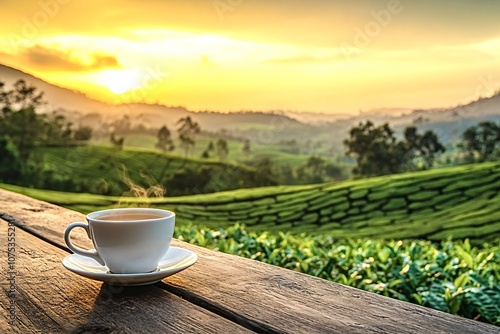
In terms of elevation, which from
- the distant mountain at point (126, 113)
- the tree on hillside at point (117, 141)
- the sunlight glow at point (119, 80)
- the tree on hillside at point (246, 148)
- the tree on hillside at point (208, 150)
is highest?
the sunlight glow at point (119, 80)

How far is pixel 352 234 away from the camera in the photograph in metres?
5.24

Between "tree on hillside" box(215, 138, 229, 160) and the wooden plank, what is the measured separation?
606 cm

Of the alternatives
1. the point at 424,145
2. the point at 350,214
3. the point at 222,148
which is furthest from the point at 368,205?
the point at 222,148

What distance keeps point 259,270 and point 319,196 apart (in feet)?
16.8

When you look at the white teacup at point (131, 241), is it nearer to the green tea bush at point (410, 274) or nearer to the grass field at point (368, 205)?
the green tea bush at point (410, 274)

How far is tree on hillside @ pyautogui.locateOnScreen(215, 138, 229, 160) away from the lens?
6844 mm

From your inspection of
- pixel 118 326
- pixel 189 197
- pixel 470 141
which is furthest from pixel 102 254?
pixel 189 197

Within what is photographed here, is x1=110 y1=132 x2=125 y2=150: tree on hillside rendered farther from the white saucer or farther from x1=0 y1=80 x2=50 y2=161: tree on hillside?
the white saucer

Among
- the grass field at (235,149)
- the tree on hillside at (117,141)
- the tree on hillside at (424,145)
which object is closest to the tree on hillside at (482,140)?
the tree on hillside at (424,145)

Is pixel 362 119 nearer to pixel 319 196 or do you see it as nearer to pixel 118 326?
pixel 319 196

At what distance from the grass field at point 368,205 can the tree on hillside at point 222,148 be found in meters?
0.71

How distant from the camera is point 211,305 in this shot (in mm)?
623

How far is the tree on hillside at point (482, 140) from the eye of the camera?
5258 mm

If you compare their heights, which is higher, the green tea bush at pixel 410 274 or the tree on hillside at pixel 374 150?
the tree on hillside at pixel 374 150
